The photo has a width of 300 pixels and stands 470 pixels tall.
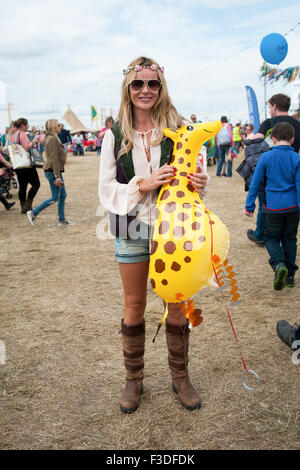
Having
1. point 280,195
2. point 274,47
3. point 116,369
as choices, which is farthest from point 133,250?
point 274,47

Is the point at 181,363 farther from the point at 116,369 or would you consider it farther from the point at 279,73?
the point at 279,73

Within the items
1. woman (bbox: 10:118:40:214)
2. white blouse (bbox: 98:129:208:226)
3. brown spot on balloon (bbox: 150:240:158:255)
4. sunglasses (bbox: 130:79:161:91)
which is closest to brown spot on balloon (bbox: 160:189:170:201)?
white blouse (bbox: 98:129:208:226)

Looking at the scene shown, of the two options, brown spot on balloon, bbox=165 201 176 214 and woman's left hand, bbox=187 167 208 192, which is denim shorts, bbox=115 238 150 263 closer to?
brown spot on balloon, bbox=165 201 176 214

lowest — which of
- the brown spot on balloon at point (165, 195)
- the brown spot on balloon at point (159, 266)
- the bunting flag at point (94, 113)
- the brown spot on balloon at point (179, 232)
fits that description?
the brown spot on balloon at point (159, 266)

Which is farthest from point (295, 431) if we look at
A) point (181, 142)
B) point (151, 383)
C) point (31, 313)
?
point (31, 313)

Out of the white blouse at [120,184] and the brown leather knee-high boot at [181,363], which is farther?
the brown leather knee-high boot at [181,363]

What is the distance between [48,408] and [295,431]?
1395mm

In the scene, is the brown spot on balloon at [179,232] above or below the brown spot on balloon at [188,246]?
above

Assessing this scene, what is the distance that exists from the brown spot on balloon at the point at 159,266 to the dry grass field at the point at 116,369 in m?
0.91

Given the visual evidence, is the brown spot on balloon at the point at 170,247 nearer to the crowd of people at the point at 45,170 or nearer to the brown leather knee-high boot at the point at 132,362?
the brown leather knee-high boot at the point at 132,362

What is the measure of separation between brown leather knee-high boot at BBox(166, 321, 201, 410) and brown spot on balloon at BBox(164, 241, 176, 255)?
0.56 metres

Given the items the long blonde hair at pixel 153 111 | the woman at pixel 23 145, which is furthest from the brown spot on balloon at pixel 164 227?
the woman at pixel 23 145

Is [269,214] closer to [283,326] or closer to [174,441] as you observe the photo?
[283,326]

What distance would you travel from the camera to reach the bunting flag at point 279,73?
9953mm
